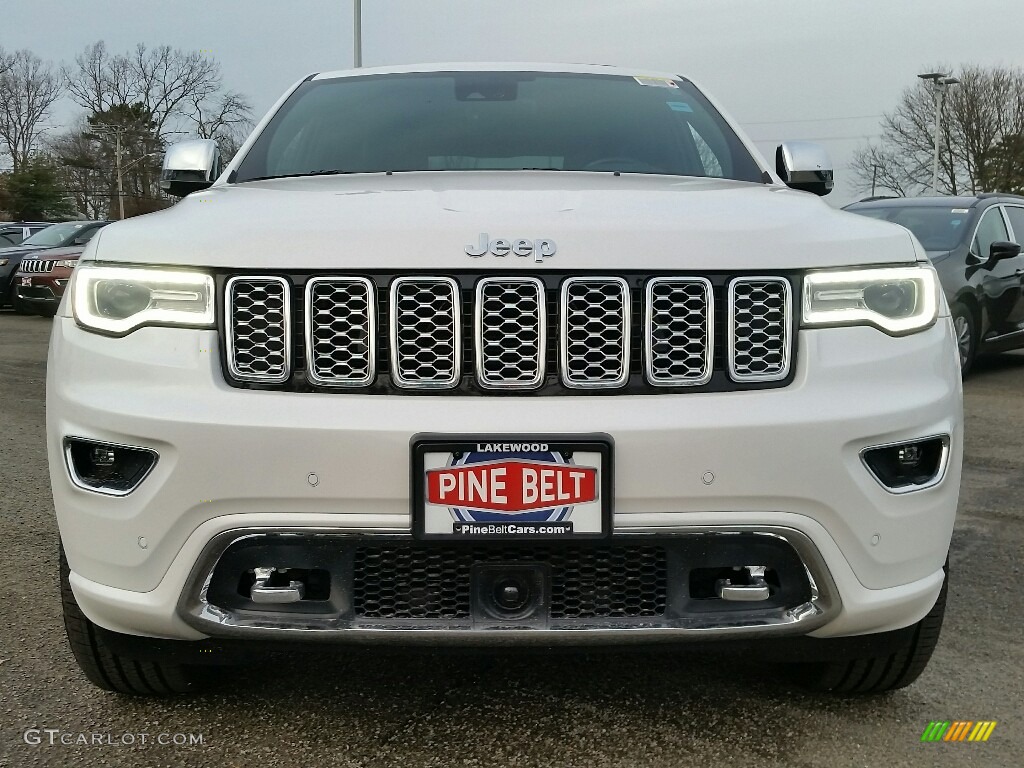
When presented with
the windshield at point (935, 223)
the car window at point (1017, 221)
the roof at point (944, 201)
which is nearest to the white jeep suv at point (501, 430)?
the windshield at point (935, 223)

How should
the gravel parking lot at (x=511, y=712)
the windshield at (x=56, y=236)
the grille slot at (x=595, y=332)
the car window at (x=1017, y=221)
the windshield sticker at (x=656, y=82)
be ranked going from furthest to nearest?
1. the windshield at (x=56, y=236)
2. the car window at (x=1017, y=221)
3. the windshield sticker at (x=656, y=82)
4. the gravel parking lot at (x=511, y=712)
5. the grille slot at (x=595, y=332)

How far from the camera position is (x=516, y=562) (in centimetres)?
211

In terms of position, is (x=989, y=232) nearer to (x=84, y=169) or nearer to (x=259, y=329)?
(x=259, y=329)

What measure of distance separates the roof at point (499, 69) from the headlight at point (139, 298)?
6.06 ft

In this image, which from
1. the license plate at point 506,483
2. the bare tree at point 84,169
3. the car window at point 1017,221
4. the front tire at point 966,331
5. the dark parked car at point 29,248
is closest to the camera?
the license plate at point 506,483

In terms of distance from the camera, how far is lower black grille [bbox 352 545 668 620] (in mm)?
2111

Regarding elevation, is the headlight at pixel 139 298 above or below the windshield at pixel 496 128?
below

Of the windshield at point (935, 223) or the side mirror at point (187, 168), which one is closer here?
the side mirror at point (187, 168)

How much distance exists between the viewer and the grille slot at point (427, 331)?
2117 millimetres

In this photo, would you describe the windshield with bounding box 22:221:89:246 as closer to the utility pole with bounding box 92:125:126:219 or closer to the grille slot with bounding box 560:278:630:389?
the grille slot with bounding box 560:278:630:389

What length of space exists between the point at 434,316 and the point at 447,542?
1.48 feet

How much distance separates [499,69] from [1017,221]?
736 centimetres

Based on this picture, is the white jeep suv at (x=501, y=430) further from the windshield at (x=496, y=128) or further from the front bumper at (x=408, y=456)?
the windshield at (x=496, y=128)

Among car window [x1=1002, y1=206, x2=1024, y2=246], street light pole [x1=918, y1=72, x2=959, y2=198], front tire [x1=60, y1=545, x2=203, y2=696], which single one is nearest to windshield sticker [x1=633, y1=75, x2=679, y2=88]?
front tire [x1=60, y1=545, x2=203, y2=696]
